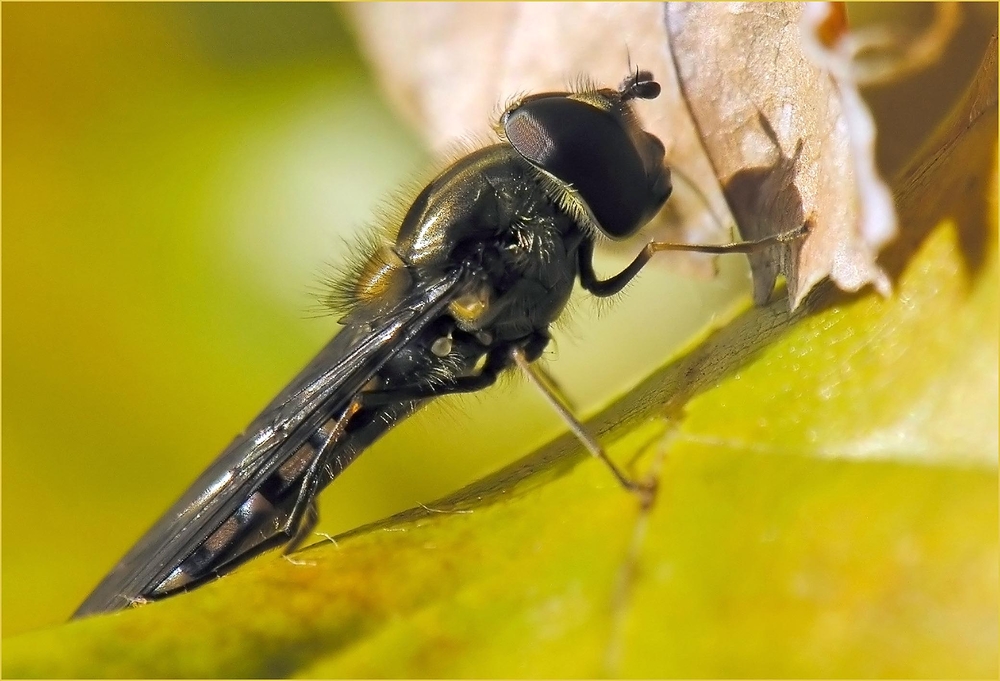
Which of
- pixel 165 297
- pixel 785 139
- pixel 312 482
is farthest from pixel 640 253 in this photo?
pixel 165 297

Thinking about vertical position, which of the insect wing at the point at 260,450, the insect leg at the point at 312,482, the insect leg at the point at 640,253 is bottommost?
the insect leg at the point at 640,253

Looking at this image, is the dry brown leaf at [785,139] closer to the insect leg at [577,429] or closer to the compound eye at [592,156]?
the compound eye at [592,156]

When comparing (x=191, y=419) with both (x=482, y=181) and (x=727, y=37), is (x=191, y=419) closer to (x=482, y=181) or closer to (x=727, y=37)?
(x=482, y=181)

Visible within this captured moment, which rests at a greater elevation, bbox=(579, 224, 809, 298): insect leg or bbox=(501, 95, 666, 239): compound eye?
bbox=(501, 95, 666, 239): compound eye

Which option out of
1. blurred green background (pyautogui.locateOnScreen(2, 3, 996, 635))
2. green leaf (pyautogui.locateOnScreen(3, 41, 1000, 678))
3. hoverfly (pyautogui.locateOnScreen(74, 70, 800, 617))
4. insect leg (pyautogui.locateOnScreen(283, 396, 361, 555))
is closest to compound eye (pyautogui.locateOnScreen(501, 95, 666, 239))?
hoverfly (pyautogui.locateOnScreen(74, 70, 800, 617))

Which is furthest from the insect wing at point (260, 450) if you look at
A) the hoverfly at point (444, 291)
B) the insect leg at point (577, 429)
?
the insect leg at point (577, 429)

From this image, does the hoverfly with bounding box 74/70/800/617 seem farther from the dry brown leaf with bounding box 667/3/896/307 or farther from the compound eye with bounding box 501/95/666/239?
the dry brown leaf with bounding box 667/3/896/307

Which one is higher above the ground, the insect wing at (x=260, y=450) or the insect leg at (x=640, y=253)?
the insect wing at (x=260, y=450)
